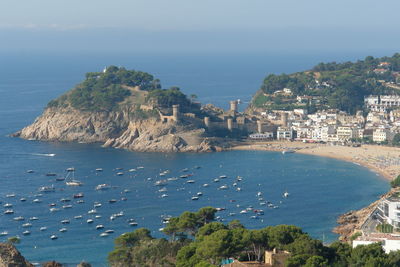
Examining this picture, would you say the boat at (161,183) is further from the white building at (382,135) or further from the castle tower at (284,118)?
the white building at (382,135)

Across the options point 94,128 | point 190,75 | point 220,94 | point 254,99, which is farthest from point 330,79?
point 190,75

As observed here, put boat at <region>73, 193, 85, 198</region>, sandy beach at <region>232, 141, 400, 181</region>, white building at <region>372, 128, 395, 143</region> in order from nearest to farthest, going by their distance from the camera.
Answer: boat at <region>73, 193, 85, 198</region> < sandy beach at <region>232, 141, 400, 181</region> < white building at <region>372, 128, 395, 143</region>

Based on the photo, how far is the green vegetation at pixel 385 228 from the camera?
43.8 metres

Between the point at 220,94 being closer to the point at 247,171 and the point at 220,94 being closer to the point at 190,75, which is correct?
the point at 190,75

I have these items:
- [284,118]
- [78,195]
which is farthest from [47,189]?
[284,118]

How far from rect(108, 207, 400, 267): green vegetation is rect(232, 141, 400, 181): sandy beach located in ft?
100

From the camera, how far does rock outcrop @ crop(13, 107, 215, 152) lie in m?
76.2

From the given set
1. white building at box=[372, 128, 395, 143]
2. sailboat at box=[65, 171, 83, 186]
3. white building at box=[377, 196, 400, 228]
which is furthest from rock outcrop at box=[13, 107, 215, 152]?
white building at box=[377, 196, 400, 228]

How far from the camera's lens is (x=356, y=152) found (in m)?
73.6

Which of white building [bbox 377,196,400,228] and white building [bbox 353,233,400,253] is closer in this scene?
white building [bbox 353,233,400,253]

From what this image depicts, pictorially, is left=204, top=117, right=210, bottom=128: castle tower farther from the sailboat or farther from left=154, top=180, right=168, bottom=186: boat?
the sailboat

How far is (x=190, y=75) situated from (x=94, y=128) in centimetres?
6882

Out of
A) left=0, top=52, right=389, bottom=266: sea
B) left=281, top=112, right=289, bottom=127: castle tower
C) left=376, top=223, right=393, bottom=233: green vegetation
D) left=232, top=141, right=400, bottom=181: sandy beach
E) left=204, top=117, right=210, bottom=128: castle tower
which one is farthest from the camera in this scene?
left=281, top=112, right=289, bottom=127: castle tower

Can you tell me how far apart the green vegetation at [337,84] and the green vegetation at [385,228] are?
45.0 metres
